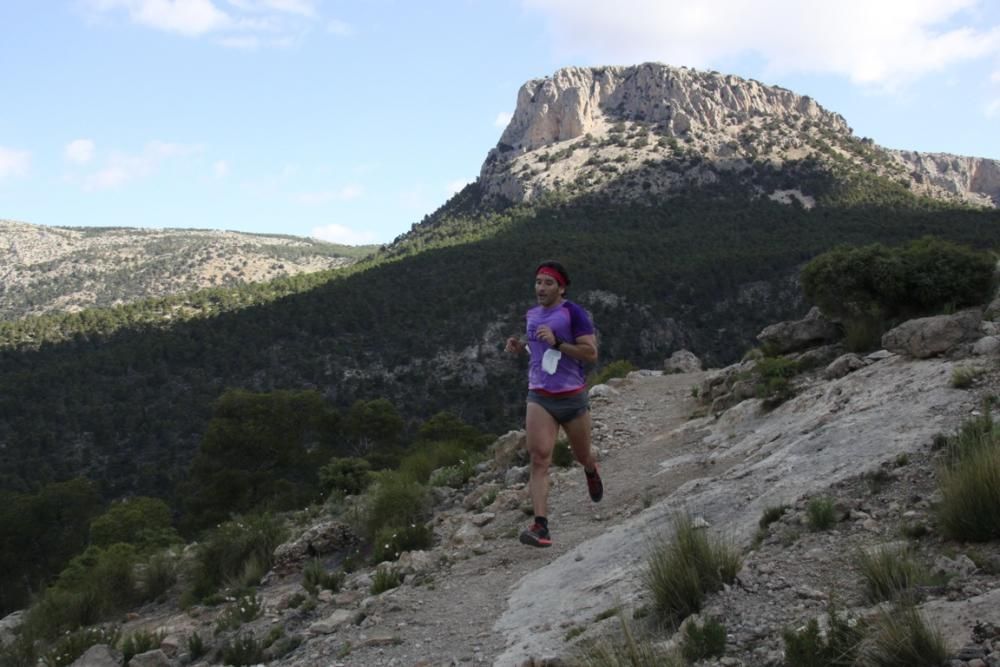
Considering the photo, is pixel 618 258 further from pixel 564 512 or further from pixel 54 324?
pixel 564 512

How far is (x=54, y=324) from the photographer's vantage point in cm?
6281

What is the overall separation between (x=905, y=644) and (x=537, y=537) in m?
3.50

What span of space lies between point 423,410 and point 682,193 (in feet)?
153

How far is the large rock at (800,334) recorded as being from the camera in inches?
496

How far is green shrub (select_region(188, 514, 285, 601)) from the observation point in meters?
8.81

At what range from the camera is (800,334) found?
12.8m

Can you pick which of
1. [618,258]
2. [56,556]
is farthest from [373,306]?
[56,556]

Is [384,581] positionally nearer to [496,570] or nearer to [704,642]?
[496,570]

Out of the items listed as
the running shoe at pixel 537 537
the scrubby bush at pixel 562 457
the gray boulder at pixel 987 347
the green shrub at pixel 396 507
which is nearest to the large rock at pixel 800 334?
the gray boulder at pixel 987 347

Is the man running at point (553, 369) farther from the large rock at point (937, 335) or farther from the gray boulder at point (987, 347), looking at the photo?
the large rock at point (937, 335)

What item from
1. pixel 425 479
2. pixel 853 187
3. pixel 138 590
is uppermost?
pixel 853 187

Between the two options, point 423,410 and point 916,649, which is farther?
point 423,410

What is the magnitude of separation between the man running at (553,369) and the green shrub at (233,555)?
484cm

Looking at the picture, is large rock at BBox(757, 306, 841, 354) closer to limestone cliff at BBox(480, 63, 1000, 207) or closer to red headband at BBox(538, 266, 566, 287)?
red headband at BBox(538, 266, 566, 287)
